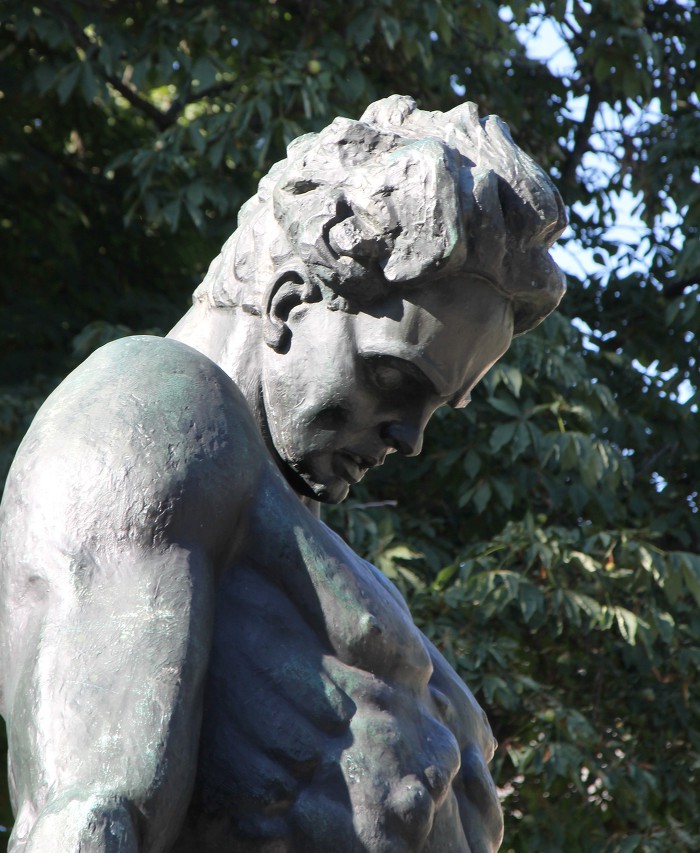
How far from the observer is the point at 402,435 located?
2.75m

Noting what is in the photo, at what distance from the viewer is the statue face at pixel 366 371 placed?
266 centimetres

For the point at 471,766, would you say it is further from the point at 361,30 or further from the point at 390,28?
the point at 361,30

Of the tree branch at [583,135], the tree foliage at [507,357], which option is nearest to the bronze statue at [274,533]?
the tree foliage at [507,357]

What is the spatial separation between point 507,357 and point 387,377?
Result: 5375mm

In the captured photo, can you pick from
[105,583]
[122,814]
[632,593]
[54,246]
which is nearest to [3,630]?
[105,583]

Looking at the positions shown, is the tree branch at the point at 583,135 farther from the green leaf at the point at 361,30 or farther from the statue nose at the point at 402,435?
the statue nose at the point at 402,435

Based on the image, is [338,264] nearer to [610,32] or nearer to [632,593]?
[632,593]

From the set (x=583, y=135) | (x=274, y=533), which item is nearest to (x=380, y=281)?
(x=274, y=533)

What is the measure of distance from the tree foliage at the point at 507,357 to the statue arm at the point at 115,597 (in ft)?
16.1

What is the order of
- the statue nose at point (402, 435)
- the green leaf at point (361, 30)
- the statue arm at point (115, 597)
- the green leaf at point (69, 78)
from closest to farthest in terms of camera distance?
the statue arm at point (115, 597), the statue nose at point (402, 435), the green leaf at point (69, 78), the green leaf at point (361, 30)

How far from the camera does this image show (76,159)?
928 cm

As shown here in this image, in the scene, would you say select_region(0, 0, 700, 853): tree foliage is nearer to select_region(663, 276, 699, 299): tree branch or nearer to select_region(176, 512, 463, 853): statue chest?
select_region(663, 276, 699, 299): tree branch

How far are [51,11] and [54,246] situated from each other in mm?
1218

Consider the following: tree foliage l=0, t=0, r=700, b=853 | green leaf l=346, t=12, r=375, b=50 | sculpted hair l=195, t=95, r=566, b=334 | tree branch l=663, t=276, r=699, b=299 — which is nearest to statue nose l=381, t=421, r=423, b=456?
sculpted hair l=195, t=95, r=566, b=334
